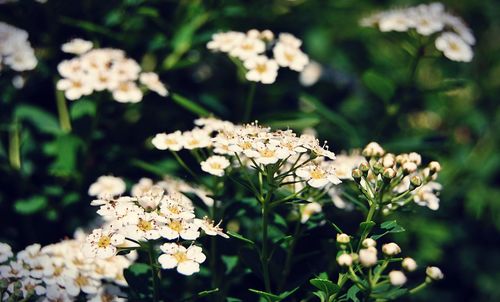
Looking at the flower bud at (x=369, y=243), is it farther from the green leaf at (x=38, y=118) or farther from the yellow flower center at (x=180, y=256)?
the green leaf at (x=38, y=118)

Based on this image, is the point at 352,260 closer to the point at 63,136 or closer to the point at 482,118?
the point at 63,136

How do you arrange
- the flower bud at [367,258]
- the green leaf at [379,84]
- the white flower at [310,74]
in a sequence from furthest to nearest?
the white flower at [310,74]
the green leaf at [379,84]
the flower bud at [367,258]

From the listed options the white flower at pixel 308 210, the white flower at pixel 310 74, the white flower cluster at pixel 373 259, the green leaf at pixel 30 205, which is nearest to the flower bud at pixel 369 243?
the white flower cluster at pixel 373 259

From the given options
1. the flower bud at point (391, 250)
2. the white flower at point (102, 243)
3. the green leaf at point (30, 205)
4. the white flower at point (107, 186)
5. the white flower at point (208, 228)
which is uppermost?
the flower bud at point (391, 250)

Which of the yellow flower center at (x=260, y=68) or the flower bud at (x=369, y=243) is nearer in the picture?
the flower bud at (x=369, y=243)

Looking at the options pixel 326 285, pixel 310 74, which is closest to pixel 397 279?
pixel 326 285

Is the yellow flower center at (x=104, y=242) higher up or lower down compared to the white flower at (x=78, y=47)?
lower down

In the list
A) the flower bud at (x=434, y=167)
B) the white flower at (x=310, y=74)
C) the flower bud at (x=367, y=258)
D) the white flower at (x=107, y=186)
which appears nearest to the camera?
the flower bud at (x=367, y=258)

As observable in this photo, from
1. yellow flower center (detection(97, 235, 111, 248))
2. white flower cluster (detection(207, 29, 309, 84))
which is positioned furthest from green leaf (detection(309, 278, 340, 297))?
white flower cluster (detection(207, 29, 309, 84))
